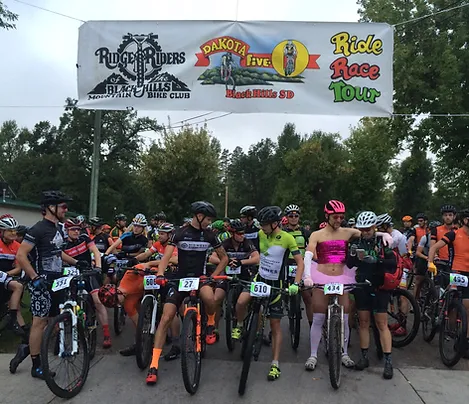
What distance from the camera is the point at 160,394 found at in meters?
4.71

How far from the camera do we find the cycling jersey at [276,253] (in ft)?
18.0

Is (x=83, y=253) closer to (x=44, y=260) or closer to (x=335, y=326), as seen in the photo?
(x=44, y=260)

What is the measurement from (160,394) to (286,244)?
2.22 metres

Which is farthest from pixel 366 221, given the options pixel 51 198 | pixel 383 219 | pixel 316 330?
pixel 51 198

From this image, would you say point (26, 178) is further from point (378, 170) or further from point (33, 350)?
point (33, 350)

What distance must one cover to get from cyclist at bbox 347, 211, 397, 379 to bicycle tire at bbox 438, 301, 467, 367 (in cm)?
91

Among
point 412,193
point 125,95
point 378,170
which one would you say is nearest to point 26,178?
point 378,170

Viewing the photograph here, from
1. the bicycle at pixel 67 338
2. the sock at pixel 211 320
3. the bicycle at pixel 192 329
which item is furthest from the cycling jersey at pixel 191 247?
the bicycle at pixel 67 338

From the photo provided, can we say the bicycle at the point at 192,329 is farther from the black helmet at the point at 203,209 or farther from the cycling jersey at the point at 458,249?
the cycling jersey at the point at 458,249

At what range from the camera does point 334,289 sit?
5.03 m

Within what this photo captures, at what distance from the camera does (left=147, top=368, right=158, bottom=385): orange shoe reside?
491cm

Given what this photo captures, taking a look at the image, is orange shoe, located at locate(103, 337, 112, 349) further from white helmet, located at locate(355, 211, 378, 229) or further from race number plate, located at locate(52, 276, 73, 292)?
white helmet, located at locate(355, 211, 378, 229)

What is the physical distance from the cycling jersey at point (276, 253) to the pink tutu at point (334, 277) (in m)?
0.40

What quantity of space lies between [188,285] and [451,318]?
3.53 meters
